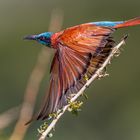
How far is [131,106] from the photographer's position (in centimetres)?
1377

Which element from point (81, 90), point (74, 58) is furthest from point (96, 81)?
point (81, 90)

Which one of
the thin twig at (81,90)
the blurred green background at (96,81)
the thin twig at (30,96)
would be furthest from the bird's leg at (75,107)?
the blurred green background at (96,81)

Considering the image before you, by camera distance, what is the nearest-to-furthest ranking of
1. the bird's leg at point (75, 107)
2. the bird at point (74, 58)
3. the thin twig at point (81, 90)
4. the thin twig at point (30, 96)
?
the thin twig at point (81, 90) → the bird's leg at point (75, 107) → the bird at point (74, 58) → the thin twig at point (30, 96)

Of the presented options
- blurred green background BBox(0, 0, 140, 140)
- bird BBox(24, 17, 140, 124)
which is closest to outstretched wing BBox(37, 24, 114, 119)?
bird BBox(24, 17, 140, 124)

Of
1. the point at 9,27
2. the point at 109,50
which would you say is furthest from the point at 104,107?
the point at 109,50

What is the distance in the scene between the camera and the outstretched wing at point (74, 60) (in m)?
4.07

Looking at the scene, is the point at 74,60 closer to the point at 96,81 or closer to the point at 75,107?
the point at 75,107

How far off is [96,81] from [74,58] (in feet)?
33.7

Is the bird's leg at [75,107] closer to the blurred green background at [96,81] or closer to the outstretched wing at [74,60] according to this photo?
the outstretched wing at [74,60]

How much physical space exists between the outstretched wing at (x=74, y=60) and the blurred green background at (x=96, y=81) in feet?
18.8

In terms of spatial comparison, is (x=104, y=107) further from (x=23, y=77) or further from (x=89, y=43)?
(x=89, y=43)

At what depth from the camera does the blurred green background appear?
11672 millimetres

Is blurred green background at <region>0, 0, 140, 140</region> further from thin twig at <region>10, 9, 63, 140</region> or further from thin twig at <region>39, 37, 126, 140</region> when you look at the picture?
thin twig at <region>39, 37, 126, 140</region>

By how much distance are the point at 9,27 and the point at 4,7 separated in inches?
14.3
